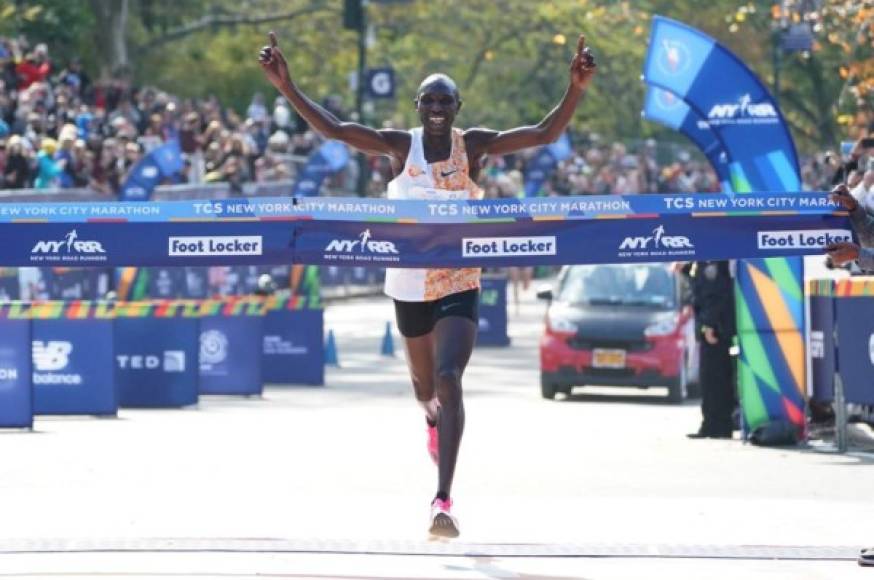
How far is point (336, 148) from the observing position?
3872 cm

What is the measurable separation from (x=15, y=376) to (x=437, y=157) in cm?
718

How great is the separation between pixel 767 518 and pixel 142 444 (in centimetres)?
581

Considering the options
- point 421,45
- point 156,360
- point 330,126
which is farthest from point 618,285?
point 421,45

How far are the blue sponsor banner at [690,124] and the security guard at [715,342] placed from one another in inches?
28.9

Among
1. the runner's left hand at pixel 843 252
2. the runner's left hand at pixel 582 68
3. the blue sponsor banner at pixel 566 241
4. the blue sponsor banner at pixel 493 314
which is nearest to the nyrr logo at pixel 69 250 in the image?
the blue sponsor banner at pixel 566 241

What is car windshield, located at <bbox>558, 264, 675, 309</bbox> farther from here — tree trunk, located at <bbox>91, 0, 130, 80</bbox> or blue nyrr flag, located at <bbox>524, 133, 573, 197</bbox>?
tree trunk, located at <bbox>91, 0, 130, 80</bbox>

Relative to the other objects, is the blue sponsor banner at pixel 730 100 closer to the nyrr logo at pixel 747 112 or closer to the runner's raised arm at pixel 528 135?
the nyrr logo at pixel 747 112

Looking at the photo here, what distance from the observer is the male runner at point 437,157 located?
10.6m

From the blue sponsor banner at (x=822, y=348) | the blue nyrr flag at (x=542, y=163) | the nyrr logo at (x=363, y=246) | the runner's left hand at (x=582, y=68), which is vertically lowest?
the blue sponsor banner at (x=822, y=348)

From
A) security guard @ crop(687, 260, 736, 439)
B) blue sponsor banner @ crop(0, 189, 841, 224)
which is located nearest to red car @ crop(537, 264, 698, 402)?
security guard @ crop(687, 260, 736, 439)

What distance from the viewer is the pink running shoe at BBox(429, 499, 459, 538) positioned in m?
10.0

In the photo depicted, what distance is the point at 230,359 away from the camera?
21578 mm

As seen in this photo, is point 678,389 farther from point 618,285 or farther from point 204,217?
point 204,217

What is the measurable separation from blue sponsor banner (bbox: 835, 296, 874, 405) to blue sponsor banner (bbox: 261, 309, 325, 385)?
9.07 meters
